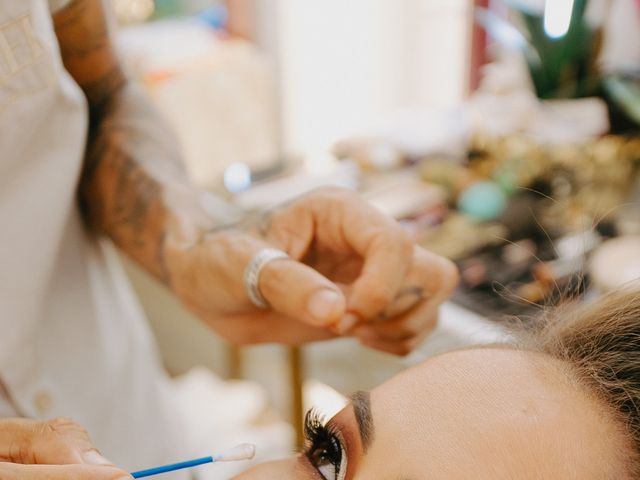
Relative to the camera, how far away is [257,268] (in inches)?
28.9

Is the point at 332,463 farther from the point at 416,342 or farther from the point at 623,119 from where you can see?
the point at 623,119

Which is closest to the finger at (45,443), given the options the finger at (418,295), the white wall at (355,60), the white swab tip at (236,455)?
the white swab tip at (236,455)

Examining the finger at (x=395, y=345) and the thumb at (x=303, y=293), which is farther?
the finger at (x=395, y=345)

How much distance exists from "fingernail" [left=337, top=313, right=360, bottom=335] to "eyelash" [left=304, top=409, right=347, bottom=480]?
0.10 meters

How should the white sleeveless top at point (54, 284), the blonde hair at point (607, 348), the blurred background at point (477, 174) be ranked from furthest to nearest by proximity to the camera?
1. the blurred background at point (477, 174)
2. the white sleeveless top at point (54, 284)
3. the blonde hair at point (607, 348)

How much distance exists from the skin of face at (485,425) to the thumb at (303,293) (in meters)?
0.09

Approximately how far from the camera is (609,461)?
0.58 metres

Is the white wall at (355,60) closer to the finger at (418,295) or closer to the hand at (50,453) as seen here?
the finger at (418,295)

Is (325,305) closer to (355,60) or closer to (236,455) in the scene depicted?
(236,455)

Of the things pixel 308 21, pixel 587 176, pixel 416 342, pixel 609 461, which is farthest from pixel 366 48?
pixel 609 461

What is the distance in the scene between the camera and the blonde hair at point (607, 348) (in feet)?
2.00

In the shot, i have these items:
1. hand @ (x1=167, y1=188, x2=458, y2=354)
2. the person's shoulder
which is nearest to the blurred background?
hand @ (x1=167, y1=188, x2=458, y2=354)

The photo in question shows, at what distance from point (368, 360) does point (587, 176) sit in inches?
23.8

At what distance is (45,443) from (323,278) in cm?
30
